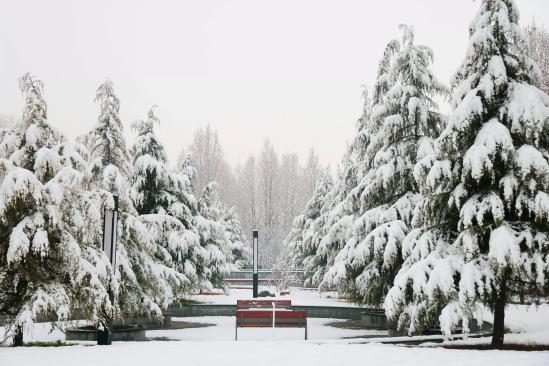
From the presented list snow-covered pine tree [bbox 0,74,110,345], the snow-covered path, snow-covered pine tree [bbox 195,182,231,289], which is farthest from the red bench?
snow-covered pine tree [bbox 195,182,231,289]

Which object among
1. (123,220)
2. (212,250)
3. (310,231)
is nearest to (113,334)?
(123,220)

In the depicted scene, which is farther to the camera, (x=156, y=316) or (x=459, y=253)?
(x=156, y=316)

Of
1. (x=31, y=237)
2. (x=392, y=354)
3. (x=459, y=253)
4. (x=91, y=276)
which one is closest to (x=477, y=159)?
(x=459, y=253)

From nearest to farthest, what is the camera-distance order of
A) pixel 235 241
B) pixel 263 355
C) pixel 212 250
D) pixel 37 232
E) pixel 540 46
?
pixel 263 355, pixel 37 232, pixel 212 250, pixel 540 46, pixel 235 241

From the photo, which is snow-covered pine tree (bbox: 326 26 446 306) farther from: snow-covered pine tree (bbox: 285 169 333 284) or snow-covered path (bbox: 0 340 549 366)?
snow-covered pine tree (bbox: 285 169 333 284)

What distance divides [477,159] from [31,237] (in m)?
8.49

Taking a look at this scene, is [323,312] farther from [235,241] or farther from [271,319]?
[235,241]

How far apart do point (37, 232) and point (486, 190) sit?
844 cm

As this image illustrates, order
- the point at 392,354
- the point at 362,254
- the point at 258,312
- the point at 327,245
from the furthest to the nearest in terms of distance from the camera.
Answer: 1. the point at 327,245
2. the point at 362,254
3. the point at 258,312
4. the point at 392,354

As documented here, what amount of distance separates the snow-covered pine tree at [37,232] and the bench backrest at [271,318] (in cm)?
375

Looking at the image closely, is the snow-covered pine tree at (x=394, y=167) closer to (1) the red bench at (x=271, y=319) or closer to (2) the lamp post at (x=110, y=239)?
(1) the red bench at (x=271, y=319)

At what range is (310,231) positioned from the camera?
30.5m

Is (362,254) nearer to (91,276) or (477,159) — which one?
(477,159)

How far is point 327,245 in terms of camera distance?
20.1 meters
